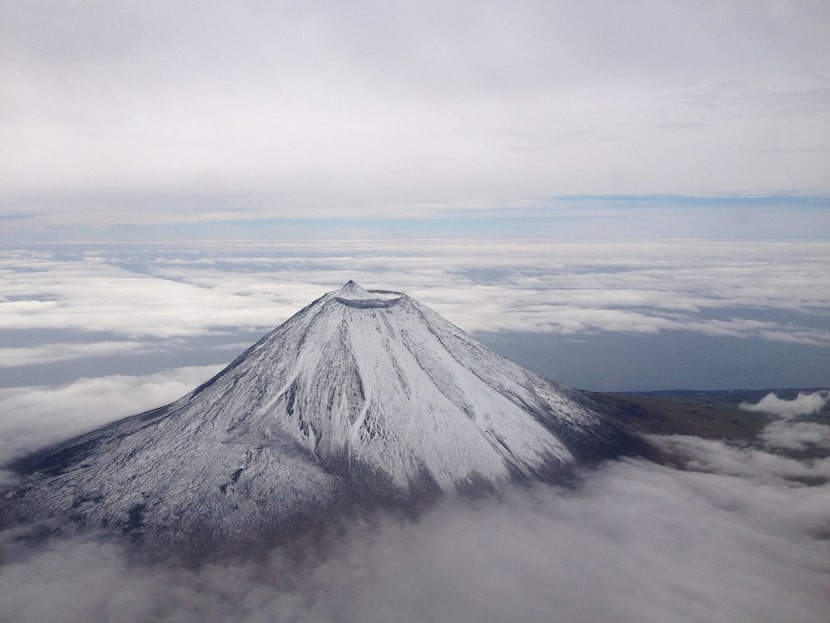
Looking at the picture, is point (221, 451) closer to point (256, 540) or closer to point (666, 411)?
point (256, 540)

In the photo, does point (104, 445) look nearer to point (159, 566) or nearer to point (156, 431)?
point (156, 431)

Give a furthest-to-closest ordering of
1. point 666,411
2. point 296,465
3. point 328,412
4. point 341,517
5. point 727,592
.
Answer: point 666,411 → point 328,412 → point 296,465 → point 341,517 → point 727,592

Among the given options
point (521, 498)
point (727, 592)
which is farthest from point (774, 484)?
point (521, 498)

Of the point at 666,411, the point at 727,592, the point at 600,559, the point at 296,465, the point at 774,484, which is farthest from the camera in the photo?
the point at 666,411

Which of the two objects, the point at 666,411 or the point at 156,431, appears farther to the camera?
the point at 666,411

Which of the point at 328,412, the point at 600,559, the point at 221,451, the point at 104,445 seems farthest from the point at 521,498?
the point at 104,445

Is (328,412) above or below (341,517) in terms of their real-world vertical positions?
above
